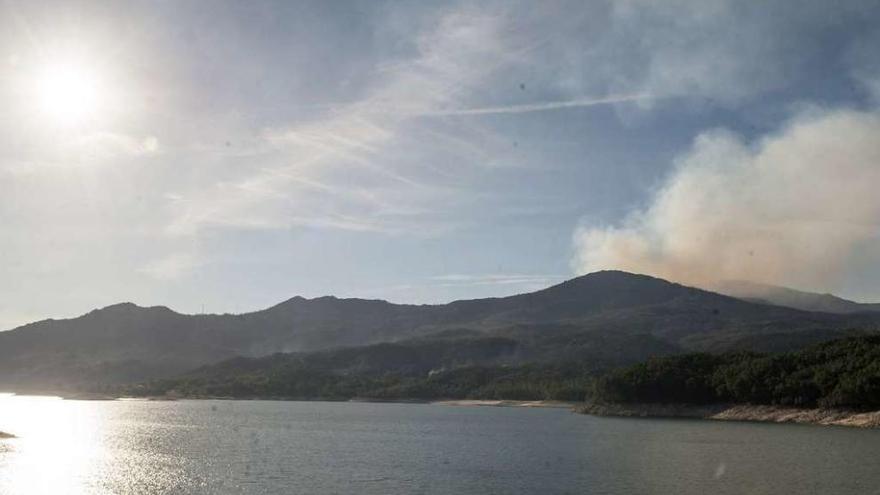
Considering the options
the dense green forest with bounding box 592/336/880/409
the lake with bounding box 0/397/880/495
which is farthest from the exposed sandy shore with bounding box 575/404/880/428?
the lake with bounding box 0/397/880/495

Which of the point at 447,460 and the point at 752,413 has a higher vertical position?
the point at 752,413

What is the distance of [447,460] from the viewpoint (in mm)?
94312

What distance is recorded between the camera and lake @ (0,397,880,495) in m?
72.6

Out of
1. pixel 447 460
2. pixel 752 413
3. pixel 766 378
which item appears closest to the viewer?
pixel 447 460

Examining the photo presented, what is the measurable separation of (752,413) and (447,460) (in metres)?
95.3

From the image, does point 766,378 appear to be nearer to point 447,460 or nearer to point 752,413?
point 752,413

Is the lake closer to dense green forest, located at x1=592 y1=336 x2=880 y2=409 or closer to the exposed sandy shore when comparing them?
the exposed sandy shore

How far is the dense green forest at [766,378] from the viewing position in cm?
14712

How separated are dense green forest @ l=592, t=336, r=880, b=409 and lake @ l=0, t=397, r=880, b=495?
16544 millimetres

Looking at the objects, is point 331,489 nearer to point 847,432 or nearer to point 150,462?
point 150,462

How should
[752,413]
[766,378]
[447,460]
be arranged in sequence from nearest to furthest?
[447,460] < [752,413] < [766,378]

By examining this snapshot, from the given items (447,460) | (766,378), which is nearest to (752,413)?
(766,378)

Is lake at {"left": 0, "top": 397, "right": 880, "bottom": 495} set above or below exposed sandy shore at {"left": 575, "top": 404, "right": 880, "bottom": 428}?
below

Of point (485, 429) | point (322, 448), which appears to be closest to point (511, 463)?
point (322, 448)
